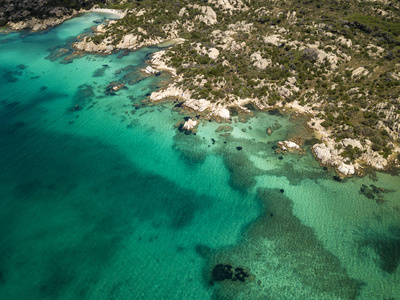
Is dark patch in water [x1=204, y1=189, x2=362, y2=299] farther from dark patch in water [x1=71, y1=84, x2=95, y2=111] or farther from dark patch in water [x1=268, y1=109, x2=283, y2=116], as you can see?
dark patch in water [x1=71, y1=84, x2=95, y2=111]

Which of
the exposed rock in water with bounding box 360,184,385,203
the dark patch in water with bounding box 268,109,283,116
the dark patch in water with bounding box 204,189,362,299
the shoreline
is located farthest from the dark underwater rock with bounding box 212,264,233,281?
the shoreline

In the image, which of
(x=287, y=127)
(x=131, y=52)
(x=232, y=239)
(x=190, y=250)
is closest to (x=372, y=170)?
(x=287, y=127)

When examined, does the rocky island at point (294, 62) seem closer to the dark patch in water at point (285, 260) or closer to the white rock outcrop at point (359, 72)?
the white rock outcrop at point (359, 72)

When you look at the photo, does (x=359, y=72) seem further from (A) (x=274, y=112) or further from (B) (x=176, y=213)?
(B) (x=176, y=213)

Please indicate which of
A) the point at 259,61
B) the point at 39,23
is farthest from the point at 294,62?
the point at 39,23

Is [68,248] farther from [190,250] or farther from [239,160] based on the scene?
[239,160]
